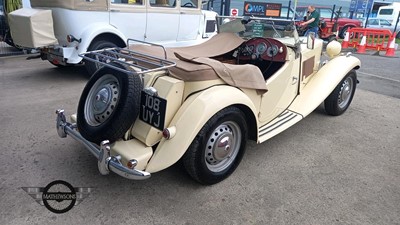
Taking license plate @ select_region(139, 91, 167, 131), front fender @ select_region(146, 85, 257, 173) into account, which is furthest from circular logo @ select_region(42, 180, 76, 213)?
license plate @ select_region(139, 91, 167, 131)

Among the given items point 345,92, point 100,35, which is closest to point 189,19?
point 100,35

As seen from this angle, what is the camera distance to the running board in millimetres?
3070

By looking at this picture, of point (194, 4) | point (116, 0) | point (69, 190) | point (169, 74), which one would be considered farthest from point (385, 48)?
point (69, 190)

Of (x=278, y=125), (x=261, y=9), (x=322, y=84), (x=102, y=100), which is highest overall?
(x=261, y=9)

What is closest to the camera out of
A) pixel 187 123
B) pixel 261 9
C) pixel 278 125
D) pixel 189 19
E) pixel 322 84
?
pixel 187 123

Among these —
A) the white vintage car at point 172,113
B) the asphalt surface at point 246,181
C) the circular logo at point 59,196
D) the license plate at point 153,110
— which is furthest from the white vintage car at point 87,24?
the license plate at point 153,110

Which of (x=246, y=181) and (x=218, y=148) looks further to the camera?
(x=246, y=181)

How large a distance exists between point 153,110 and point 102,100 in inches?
18.8

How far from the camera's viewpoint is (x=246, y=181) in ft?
9.23

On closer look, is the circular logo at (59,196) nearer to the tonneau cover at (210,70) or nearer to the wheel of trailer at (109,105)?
the wheel of trailer at (109,105)

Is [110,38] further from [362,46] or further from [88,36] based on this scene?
[362,46]

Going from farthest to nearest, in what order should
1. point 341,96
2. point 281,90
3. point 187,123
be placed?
point 341,96 → point 281,90 → point 187,123

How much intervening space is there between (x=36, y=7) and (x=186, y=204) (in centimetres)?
576
